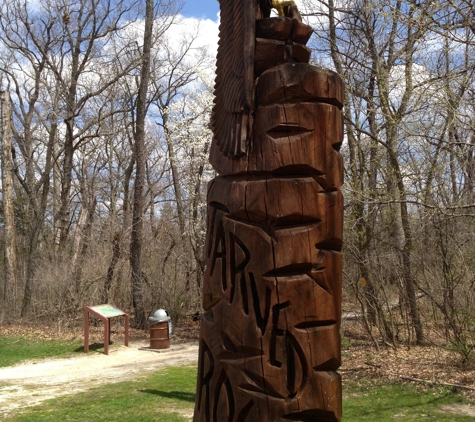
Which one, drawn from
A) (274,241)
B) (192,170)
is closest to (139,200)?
(192,170)

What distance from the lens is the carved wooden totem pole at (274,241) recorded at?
2.67 meters

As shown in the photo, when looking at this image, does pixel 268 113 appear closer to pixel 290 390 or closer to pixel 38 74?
pixel 290 390

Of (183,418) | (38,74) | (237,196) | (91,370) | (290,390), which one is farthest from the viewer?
(38,74)

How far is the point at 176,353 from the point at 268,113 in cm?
990

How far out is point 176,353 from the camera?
11.9 metres

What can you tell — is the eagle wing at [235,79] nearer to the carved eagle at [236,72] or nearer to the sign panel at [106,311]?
the carved eagle at [236,72]

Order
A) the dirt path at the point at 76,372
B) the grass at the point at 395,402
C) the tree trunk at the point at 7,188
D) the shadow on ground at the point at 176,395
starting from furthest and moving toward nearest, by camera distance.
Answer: the tree trunk at the point at 7,188 → the dirt path at the point at 76,372 → the shadow on ground at the point at 176,395 → the grass at the point at 395,402

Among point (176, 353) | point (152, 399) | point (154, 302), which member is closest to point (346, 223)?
point (176, 353)

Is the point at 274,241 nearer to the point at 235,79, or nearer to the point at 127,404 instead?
the point at 235,79

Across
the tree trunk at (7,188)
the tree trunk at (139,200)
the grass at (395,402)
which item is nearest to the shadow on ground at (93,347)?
the tree trunk at (139,200)

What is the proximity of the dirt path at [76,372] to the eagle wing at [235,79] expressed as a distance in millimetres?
5719

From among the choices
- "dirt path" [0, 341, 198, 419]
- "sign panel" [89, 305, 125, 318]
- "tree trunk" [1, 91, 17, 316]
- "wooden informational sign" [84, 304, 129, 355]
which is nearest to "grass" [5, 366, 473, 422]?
"dirt path" [0, 341, 198, 419]

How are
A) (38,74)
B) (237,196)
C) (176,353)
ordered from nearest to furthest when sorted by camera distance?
(237,196), (176,353), (38,74)

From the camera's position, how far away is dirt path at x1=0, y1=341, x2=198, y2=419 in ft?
26.7
